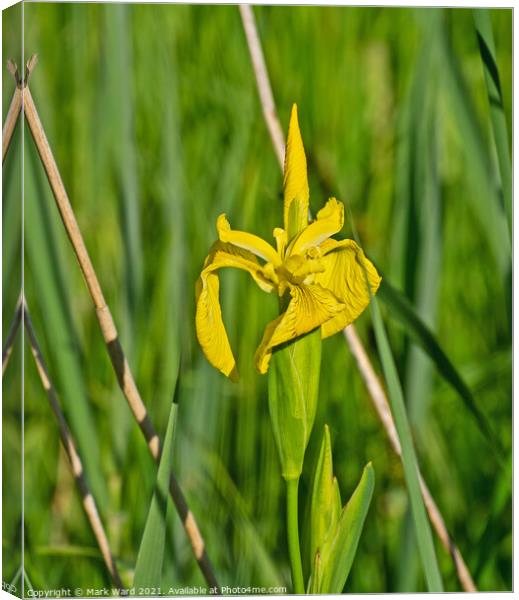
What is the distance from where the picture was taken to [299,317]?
105 cm

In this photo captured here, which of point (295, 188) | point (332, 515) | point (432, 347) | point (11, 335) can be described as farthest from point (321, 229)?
point (11, 335)

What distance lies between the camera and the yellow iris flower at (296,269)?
3.58 ft

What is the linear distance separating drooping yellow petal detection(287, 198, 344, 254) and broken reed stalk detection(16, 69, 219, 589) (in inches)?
8.1

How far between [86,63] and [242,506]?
2.00ft

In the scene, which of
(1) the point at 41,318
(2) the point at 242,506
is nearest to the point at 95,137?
(1) the point at 41,318

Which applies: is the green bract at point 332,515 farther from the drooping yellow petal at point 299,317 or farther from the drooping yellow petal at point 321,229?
the drooping yellow petal at point 321,229

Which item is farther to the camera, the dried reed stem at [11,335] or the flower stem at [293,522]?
the dried reed stem at [11,335]

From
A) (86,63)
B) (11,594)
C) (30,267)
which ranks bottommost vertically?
(11,594)

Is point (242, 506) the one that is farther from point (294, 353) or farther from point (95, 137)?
point (95, 137)

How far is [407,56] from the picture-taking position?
148 centimetres

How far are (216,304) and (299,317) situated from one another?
0.42ft

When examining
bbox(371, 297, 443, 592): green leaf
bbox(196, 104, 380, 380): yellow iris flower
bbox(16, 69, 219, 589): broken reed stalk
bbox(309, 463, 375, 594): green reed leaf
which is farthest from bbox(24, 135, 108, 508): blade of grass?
bbox(371, 297, 443, 592): green leaf

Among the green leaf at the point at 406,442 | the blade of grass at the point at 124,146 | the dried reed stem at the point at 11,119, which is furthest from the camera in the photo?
the blade of grass at the point at 124,146

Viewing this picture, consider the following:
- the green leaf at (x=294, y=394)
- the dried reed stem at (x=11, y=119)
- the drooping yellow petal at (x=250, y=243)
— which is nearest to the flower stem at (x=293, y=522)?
the green leaf at (x=294, y=394)
